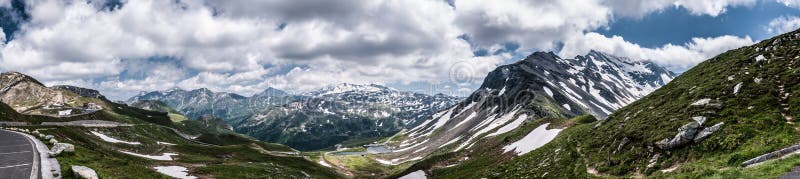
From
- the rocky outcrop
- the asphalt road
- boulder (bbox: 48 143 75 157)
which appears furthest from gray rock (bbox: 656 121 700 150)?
boulder (bbox: 48 143 75 157)

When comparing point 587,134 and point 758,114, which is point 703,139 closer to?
point 758,114

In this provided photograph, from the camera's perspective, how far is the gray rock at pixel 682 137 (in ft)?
113

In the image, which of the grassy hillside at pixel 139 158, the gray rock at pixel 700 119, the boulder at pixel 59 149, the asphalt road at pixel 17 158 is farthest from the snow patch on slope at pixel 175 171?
the gray rock at pixel 700 119

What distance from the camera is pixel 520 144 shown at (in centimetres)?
8088

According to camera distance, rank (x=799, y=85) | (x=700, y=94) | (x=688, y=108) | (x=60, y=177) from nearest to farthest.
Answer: (x=60, y=177)
(x=799, y=85)
(x=688, y=108)
(x=700, y=94)

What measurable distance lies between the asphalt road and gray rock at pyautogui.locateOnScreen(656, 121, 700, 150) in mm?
48740

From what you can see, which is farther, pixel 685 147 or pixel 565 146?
pixel 565 146

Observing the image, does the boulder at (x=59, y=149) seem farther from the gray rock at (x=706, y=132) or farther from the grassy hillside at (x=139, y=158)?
the gray rock at (x=706, y=132)

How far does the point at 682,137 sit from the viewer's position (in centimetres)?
3466

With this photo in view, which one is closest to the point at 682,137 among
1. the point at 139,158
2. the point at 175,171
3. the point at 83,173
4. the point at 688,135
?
the point at 688,135

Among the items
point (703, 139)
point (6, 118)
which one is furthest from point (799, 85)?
point (6, 118)

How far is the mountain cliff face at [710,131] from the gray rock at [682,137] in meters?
0.07

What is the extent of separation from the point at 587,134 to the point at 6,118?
5200 inches

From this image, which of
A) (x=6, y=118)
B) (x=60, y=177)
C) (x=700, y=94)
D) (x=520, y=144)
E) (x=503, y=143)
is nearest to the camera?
(x=60, y=177)
